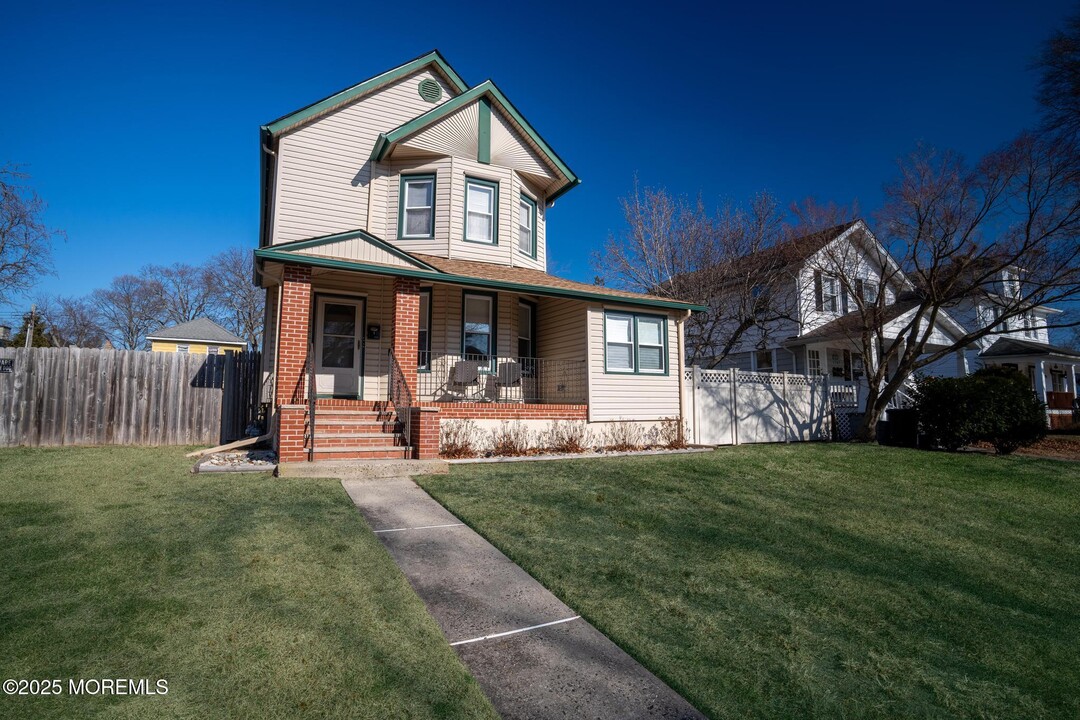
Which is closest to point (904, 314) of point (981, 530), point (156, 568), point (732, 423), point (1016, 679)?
point (732, 423)

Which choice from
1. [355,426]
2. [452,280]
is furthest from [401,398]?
[452,280]

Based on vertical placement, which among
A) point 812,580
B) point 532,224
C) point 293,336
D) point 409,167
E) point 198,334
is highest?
point 409,167

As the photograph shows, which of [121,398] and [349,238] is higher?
[349,238]

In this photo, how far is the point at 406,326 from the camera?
387 inches

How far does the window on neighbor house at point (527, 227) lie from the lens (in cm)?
1366

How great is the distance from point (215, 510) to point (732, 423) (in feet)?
38.9

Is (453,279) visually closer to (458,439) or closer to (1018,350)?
(458,439)

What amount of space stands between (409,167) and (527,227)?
323cm

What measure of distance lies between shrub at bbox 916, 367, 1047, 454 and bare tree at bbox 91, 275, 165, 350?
1954 inches

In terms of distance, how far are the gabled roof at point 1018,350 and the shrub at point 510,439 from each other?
22.9 meters

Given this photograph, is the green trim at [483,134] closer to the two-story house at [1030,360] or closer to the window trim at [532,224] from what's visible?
the window trim at [532,224]

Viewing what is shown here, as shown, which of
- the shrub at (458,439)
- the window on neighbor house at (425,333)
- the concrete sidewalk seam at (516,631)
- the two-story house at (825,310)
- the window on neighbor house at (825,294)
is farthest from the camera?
the window on neighbor house at (825,294)

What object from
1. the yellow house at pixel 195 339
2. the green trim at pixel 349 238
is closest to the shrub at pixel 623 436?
the green trim at pixel 349 238

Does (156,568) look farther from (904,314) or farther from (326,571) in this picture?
(904,314)
